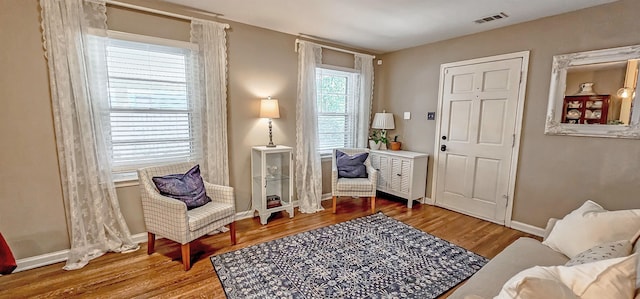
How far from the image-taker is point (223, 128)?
3059 millimetres

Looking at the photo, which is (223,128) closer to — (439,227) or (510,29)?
(439,227)

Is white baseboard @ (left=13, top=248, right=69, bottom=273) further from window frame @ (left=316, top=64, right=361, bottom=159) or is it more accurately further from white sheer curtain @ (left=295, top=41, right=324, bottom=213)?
window frame @ (left=316, top=64, right=361, bottom=159)

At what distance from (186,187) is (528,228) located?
3743 mm

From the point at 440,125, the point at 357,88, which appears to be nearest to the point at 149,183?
the point at 357,88

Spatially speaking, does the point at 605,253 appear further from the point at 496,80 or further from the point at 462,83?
the point at 462,83

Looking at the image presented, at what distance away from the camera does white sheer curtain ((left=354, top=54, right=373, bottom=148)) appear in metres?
4.27

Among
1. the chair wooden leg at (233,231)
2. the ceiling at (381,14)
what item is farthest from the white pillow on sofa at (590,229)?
the chair wooden leg at (233,231)

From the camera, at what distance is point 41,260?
2301mm

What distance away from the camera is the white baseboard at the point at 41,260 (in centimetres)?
224

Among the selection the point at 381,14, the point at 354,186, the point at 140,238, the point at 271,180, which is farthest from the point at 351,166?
the point at 140,238

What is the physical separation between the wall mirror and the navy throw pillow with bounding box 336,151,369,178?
2.12 meters

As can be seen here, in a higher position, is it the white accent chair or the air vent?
the air vent

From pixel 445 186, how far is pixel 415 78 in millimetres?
1679

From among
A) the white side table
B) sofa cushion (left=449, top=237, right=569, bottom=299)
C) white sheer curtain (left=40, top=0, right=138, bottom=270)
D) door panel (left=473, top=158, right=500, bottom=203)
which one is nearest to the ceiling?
white sheer curtain (left=40, top=0, right=138, bottom=270)
